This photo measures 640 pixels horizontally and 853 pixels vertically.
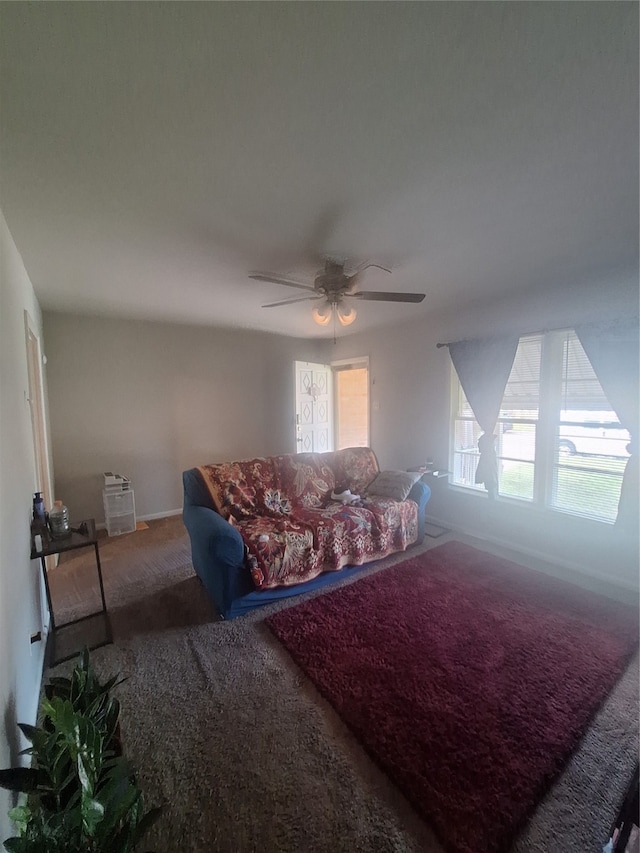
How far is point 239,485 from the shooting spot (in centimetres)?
291

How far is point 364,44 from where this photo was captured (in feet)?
3.11

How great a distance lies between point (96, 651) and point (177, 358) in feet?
10.8

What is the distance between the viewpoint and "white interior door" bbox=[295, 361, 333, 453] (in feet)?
16.8

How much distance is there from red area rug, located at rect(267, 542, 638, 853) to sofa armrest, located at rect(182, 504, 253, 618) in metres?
0.34

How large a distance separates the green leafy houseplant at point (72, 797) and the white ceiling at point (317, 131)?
1785mm

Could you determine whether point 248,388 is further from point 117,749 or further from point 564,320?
point 117,749

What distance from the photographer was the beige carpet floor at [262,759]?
1.16m

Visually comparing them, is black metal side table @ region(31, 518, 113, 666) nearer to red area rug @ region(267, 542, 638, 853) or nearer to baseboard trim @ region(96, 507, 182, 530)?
red area rug @ region(267, 542, 638, 853)

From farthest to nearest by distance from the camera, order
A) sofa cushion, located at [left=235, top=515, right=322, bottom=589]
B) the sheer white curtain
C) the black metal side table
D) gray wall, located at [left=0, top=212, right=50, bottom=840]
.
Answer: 1. the sheer white curtain
2. sofa cushion, located at [left=235, top=515, right=322, bottom=589]
3. the black metal side table
4. gray wall, located at [left=0, top=212, right=50, bottom=840]

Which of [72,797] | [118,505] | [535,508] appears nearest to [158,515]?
[118,505]

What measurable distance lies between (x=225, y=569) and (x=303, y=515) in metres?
0.86

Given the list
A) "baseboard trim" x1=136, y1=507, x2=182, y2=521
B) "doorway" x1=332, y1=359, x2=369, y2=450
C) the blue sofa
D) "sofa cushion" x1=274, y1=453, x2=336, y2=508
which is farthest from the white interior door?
the blue sofa

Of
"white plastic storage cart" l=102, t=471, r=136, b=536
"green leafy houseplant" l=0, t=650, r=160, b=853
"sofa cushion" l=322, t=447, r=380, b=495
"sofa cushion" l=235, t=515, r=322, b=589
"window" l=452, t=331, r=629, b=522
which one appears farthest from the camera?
"white plastic storage cart" l=102, t=471, r=136, b=536

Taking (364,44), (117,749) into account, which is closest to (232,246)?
(364,44)
